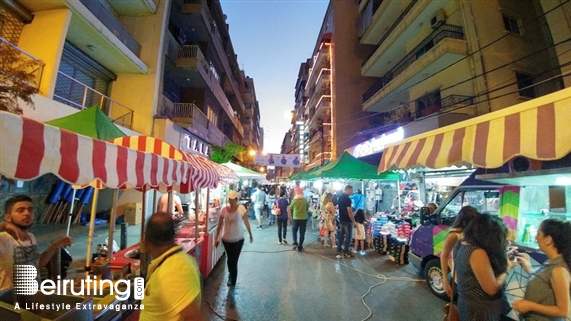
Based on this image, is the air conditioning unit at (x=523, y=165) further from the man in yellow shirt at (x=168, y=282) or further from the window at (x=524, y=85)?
the window at (x=524, y=85)

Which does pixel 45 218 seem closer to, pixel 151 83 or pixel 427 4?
pixel 151 83

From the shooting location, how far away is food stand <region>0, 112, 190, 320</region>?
158cm

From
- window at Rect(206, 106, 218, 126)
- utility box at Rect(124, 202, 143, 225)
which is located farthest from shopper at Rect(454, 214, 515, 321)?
window at Rect(206, 106, 218, 126)

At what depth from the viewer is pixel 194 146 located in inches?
616

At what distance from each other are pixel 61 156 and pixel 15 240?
4.58ft

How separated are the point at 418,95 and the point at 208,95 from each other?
14489 mm

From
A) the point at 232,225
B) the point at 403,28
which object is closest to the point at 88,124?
the point at 232,225

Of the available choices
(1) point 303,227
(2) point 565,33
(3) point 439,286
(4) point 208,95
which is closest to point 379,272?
Answer: (3) point 439,286

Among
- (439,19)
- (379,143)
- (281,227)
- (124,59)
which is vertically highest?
(439,19)

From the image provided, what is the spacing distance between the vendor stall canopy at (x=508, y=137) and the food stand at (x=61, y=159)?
383 centimetres

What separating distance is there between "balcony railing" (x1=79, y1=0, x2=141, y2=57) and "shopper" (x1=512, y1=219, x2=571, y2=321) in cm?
1350

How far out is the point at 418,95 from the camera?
14.5 metres

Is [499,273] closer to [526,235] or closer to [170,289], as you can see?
[526,235]

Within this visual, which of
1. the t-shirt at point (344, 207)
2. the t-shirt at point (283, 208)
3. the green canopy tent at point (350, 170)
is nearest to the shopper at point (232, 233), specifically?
the t-shirt at point (344, 207)
